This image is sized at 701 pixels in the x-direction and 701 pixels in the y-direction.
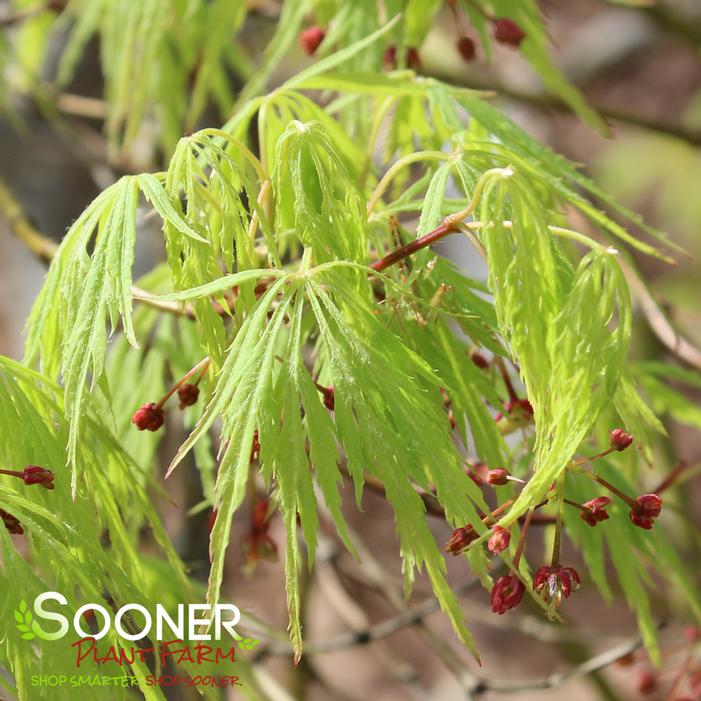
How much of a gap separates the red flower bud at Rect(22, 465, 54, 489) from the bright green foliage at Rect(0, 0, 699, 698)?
0.06ft

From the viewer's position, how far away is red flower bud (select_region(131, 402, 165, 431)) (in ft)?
2.93

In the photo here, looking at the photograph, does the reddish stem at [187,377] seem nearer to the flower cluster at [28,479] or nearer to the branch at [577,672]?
the flower cluster at [28,479]

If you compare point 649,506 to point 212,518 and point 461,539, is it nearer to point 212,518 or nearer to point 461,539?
point 461,539

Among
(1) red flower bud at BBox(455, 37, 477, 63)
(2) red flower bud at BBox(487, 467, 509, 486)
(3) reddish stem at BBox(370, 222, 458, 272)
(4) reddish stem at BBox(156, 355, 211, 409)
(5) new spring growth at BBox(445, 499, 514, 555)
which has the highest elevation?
(1) red flower bud at BBox(455, 37, 477, 63)

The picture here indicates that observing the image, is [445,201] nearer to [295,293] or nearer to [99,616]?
[295,293]

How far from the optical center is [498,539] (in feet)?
2.31

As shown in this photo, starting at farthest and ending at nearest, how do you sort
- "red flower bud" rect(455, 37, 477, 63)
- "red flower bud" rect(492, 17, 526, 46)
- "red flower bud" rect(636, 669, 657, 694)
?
"red flower bud" rect(636, 669, 657, 694) → "red flower bud" rect(455, 37, 477, 63) → "red flower bud" rect(492, 17, 526, 46)

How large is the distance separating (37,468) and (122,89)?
698 mm

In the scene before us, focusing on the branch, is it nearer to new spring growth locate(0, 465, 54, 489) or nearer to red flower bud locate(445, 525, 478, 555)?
red flower bud locate(445, 525, 478, 555)

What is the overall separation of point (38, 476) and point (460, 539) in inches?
12.8

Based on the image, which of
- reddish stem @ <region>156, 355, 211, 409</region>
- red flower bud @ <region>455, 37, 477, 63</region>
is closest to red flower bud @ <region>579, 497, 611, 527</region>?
reddish stem @ <region>156, 355, 211, 409</region>

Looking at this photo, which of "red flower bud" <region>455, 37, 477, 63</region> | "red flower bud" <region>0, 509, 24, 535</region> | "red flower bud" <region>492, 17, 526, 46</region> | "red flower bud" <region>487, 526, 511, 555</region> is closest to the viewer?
"red flower bud" <region>487, 526, 511, 555</region>

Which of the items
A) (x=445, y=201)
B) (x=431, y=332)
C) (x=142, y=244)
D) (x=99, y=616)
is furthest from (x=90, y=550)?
(x=142, y=244)

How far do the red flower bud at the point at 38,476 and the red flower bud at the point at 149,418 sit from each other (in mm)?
107
